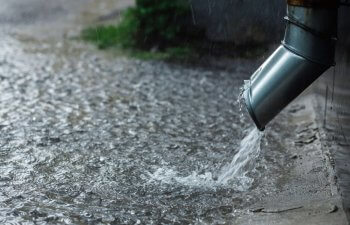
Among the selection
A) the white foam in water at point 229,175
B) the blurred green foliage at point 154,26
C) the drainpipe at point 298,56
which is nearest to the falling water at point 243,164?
the white foam in water at point 229,175

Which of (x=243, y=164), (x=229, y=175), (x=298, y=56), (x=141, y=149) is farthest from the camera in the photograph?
(x=141, y=149)

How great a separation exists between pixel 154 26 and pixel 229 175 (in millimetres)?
4866

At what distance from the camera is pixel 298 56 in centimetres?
339

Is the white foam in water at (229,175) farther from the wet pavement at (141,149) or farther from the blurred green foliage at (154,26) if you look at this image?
the blurred green foliage at (154,26)

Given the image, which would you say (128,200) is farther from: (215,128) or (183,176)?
(215,128)

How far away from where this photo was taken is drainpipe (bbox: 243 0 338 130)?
3293 millimetres

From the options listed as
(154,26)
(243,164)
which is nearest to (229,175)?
(243,164)

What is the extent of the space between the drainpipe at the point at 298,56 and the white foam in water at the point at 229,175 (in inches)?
34.8

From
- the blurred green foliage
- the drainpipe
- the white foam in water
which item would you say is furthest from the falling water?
the blurred green foliage

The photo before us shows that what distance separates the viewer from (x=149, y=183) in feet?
14.2

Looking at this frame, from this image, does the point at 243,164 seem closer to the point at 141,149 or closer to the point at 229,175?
the point at 229,175

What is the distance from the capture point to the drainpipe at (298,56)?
3.29 m

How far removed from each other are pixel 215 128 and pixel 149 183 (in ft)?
5.29

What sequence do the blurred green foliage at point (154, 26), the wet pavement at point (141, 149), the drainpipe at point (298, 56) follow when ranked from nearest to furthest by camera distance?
the drainpipe at point (298, 56) < the wet pavement at point (141, 149) < the blurred green foliage at point (154, 26)
